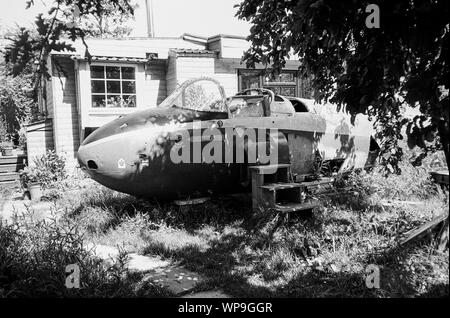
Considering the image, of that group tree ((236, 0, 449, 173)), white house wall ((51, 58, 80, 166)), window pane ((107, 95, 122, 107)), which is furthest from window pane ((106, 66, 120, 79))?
tree ((236, 0, 449, 173))

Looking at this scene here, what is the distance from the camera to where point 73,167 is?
13.4m

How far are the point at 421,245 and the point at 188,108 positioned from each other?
14.7ft

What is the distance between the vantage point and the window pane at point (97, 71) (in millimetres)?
13438

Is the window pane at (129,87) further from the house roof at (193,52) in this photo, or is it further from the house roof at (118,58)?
the house roof at (193,52)

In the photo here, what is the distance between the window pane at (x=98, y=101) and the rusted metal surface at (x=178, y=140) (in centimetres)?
689

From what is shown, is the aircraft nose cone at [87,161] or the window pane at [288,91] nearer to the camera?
the aircraft nose cone at [87,161]

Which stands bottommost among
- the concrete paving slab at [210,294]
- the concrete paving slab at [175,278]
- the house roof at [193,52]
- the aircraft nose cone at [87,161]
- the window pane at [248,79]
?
the concrete paving slab at [210,294]

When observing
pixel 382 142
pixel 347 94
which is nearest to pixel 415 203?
pixel 382 142

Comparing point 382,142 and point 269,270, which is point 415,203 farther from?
point 269,270

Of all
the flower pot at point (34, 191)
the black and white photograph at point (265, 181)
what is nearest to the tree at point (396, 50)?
the black and white photograph at point (265, 181)

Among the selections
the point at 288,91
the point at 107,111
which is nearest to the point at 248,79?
the point at 288,91

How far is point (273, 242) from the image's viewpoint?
571cm

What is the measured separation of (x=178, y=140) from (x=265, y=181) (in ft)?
5.56

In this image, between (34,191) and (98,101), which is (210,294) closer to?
(34,191)
